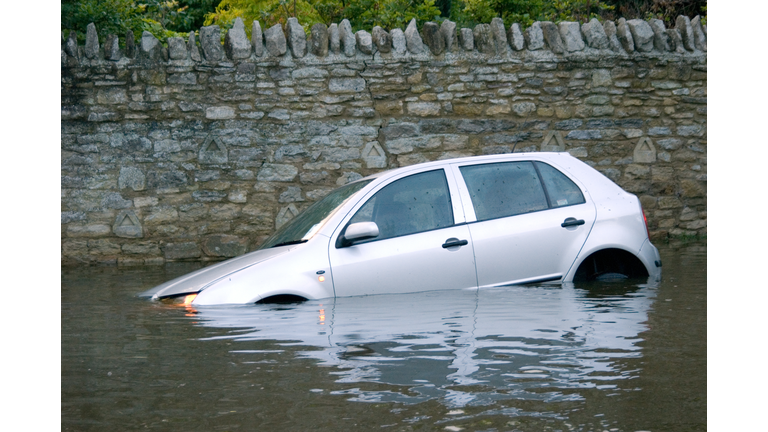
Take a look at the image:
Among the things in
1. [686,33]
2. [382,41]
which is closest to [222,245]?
[382,41]

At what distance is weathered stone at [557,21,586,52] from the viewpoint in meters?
11.4

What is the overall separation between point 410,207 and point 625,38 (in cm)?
639

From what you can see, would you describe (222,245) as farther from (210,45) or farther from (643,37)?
(643,37)

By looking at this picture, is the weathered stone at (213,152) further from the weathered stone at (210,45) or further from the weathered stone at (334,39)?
the weathered stone at (334,39)

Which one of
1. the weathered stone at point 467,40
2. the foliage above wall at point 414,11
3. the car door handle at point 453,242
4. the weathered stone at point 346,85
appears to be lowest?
the car door handle at point 453,242

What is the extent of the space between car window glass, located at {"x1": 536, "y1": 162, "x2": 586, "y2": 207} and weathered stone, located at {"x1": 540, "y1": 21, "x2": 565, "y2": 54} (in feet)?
15.9

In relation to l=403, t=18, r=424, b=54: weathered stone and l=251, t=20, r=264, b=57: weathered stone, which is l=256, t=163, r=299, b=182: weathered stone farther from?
l=403, t=18, r=424, b=54: weathered stone

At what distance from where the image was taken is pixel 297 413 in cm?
355

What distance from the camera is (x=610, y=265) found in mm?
7051

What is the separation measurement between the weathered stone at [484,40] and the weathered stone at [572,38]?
102 centimetres

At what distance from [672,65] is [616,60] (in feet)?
2.69

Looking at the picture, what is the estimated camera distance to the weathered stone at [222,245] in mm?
11109

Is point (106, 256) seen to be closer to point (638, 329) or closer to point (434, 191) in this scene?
point (434, 191)

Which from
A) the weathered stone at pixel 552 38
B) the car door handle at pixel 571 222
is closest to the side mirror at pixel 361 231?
the car door handle at pixel 571 222
